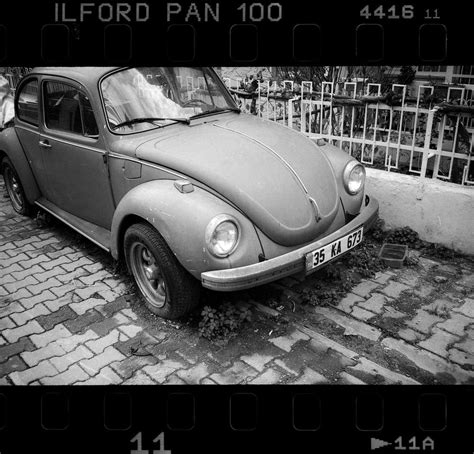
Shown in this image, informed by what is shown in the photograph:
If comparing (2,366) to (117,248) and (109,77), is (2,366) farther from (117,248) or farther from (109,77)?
(109,77)

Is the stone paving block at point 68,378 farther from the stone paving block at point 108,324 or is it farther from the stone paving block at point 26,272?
the stone paving block at point 26,272

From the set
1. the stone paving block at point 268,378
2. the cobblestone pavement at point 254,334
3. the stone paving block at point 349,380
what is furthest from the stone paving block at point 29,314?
the stone paving block at point 349,380

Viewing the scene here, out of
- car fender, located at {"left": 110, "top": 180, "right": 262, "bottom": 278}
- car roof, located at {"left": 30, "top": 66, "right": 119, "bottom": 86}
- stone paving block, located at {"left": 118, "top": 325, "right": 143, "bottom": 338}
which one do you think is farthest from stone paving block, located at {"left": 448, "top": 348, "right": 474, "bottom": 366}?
car roof, located at {"left": 30, "top": 66, "right": 119, "bottom": 86}

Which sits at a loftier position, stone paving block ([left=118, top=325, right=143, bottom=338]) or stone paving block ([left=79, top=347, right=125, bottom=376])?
stone paving block ([left=118, top=325, right=143, bottom=338])

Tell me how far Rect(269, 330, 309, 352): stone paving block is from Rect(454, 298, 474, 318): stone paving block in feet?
4.17

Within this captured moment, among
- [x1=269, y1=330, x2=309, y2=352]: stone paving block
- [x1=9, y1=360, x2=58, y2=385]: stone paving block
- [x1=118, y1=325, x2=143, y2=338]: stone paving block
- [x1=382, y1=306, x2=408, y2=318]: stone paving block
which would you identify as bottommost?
[x1=9, y1=360, x2=58, y2=385]: stone paving block

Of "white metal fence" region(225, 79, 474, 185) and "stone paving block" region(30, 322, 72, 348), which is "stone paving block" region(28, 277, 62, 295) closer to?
"stone paving block" region(30, 322, 72, 348)

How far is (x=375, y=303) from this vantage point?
3.54 m

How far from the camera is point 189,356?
3012mm

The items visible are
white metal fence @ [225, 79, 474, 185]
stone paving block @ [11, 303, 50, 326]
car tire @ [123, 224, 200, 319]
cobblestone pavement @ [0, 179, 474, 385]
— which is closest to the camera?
cobblestone pavement @ [0, 179, 474, 385]

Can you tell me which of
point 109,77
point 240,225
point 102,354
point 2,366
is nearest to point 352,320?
point 240,225

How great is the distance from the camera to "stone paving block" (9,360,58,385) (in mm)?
2836

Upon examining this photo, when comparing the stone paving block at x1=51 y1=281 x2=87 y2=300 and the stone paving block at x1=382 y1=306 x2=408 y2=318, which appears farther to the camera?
the stone paving block at x1=51 y1=281 x2=87 y2=300

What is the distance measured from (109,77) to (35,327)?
207 cm
